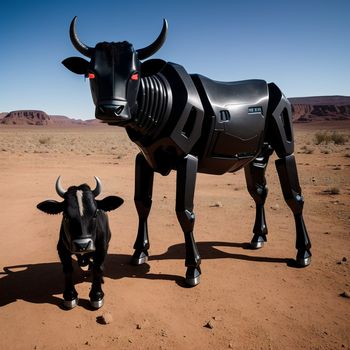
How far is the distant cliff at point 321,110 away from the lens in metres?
126

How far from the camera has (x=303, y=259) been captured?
199 inches

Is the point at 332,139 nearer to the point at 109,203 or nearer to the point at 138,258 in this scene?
the point at 138,258

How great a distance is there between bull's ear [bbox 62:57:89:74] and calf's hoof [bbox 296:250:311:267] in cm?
404

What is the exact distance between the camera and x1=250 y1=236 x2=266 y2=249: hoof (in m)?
5.86

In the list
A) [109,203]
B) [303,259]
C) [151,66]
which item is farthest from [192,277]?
[151,66]

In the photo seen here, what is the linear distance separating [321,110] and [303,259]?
151m

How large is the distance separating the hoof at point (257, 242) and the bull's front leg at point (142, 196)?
1.92 m

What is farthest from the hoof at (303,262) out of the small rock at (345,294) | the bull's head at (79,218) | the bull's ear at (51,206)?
the bull's ear at (51,206)

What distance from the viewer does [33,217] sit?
7.42m

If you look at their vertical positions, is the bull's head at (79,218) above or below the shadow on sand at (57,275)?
above

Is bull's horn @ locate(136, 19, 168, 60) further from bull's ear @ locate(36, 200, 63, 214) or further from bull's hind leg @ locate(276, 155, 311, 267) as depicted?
bull's hind leg @ locate(276, 155, 311, 267)

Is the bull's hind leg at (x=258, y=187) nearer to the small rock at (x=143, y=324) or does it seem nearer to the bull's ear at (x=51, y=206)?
the small rock at (x=143, y=324)

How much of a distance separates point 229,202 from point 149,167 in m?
4.51

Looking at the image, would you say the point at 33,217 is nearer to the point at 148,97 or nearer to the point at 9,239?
the point at 9,239
